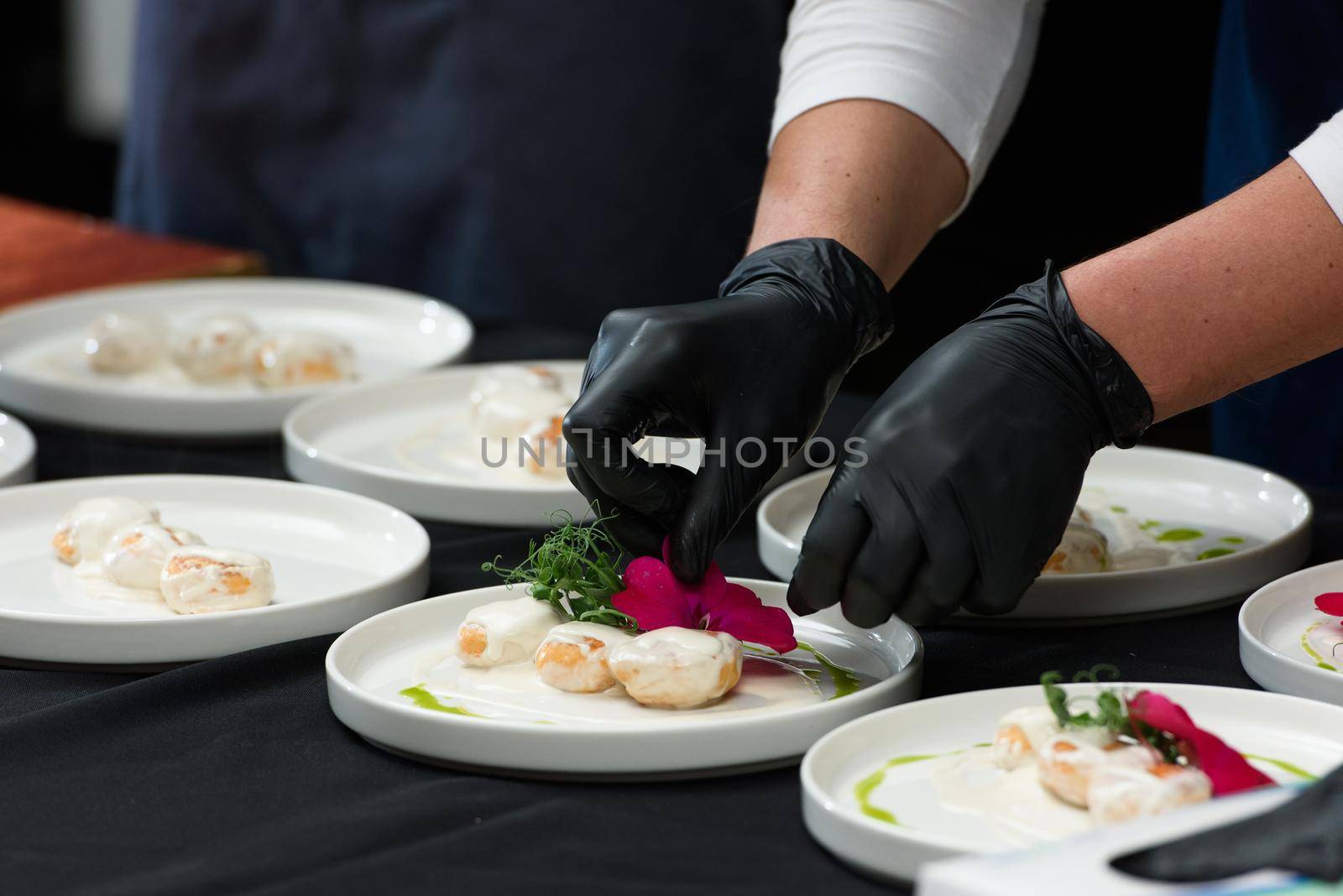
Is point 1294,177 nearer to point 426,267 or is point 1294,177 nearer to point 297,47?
point 426,267

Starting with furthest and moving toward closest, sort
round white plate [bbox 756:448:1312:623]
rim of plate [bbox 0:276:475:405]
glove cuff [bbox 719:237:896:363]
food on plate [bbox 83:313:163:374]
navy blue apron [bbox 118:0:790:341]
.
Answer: navy blue apron [bbox 118:0:790:341] < food on plate [bbox 83:313:163:374] < rim of plate [bbox 0:276:475:405] < glove cuff [bbox 719:237:896:363] < round white plate [bbox 756:448:1312:623]

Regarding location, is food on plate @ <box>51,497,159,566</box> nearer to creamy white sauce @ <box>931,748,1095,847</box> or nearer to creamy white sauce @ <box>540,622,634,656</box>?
creamy white sauce @ <box>540,622,634,656</box>

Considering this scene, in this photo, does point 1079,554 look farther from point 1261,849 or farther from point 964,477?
point 1261,849

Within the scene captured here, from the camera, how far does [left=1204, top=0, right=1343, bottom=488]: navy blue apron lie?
1.74 m

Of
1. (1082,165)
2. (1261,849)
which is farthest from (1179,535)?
(1082,165)

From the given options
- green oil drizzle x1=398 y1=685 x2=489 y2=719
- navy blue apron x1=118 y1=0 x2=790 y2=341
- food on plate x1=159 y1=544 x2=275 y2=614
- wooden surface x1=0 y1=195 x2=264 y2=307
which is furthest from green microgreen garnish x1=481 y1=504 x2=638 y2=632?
navy blue apron x1=118 y1=0 x2=790 y2=341

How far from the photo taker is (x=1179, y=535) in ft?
4.63

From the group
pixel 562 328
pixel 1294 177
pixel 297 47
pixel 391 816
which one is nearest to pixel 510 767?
pixel 391 816

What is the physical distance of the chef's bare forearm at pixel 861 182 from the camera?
1.49 metres

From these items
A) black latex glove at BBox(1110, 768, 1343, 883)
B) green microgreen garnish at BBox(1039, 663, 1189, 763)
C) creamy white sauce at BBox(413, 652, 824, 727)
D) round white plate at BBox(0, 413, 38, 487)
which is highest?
black latex glove at BBox(1110, 768, 1343, 883)

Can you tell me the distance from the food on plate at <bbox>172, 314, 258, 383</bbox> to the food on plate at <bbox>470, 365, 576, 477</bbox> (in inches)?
12.8

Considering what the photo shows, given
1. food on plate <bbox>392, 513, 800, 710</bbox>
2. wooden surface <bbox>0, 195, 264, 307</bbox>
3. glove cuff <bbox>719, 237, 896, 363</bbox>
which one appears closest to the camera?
food on plate <bbox>392, 513, 800, 710</bbox>

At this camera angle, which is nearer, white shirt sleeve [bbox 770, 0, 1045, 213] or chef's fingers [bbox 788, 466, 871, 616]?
chef's fingers [bbox 788, 466, 871, 616]

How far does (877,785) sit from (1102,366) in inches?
16.9
